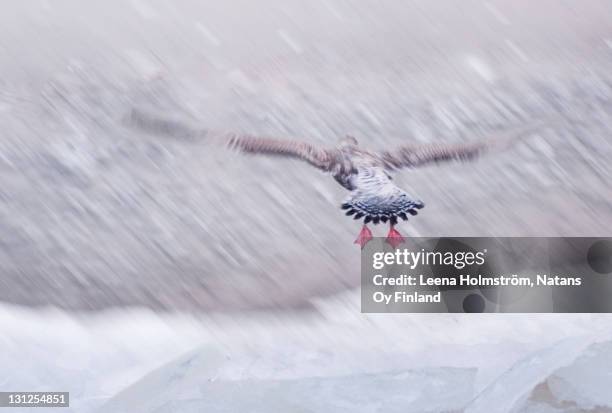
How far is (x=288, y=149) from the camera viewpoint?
6.04 feet

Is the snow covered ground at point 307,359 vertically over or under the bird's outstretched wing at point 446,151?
under

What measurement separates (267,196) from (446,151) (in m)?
0.45

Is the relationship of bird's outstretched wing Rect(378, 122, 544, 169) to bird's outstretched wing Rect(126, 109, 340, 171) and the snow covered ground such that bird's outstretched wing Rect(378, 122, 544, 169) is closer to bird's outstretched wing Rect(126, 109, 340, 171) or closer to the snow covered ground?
bird's outstretched wing Rect(126, 109, 340, 171)

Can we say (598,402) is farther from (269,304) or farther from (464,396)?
(269,304)

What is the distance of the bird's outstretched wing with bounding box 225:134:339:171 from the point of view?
6.03ft

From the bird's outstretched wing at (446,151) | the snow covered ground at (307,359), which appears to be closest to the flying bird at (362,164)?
the bird's outstretched wing at (446,151)

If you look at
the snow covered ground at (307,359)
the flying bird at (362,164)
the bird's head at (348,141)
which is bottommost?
the snow covered ground at (307,359)

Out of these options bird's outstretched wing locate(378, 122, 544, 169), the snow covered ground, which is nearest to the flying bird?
bird's outstretched wing locate(378, 122, 544, 169)

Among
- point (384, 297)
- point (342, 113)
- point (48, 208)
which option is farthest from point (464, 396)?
point (48, 208)

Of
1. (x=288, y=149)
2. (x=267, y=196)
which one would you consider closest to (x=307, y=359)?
(x=267, y=196)

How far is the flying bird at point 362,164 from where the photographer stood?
6.03 feet

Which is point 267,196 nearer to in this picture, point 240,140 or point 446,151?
point 240,140

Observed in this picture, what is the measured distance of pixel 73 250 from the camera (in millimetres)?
1818

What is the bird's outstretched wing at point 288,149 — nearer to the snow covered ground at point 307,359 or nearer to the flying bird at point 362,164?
the flying bird at point 362,164
